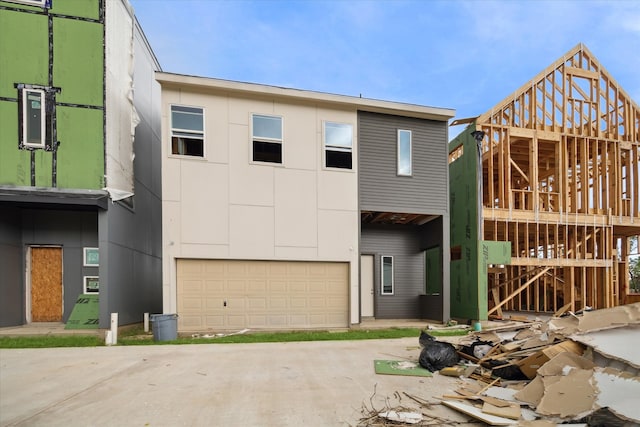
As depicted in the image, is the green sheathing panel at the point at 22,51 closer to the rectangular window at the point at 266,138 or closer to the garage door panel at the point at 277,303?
the rectangular window at the point at 266,138

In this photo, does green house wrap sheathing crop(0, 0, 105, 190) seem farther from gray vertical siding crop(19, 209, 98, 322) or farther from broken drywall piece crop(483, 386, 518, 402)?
broken drywall piece crop(483, 386, 518, 402)

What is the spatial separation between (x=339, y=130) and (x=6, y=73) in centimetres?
917

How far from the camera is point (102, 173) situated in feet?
32.2

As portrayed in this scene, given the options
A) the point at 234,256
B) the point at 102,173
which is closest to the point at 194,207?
the point at 234,256

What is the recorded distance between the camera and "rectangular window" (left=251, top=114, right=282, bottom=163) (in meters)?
11.2

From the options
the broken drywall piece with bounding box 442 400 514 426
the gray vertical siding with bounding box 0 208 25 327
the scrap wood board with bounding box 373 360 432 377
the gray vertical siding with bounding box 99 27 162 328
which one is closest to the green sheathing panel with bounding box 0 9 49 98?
the gray vertical siding with bounding box 0 208 25 327

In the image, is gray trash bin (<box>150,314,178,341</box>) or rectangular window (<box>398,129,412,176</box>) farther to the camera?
rectangular window (<box>398,129,412,176</box>)

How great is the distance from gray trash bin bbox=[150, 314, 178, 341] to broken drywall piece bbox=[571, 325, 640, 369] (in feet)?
28.5

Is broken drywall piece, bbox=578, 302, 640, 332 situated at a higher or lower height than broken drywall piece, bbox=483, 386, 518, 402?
higher

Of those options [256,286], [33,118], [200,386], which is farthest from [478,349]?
[33,118]

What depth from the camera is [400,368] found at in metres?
6.51

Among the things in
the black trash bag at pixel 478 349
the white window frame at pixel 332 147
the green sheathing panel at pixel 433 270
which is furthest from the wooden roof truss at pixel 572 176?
the black trash bag at pixel 478 349

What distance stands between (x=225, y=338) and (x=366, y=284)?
5621mm

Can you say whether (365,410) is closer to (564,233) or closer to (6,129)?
(6,129)
